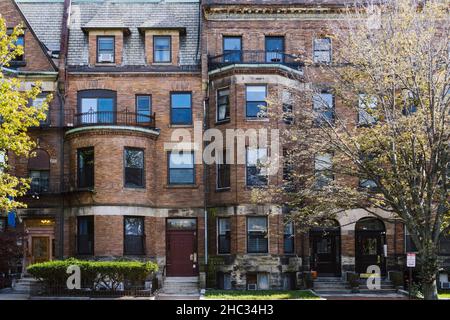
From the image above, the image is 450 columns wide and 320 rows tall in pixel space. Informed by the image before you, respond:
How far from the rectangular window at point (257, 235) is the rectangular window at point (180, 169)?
3.96m

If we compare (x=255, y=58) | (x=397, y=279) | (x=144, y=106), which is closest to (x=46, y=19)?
(x=144, y=106)

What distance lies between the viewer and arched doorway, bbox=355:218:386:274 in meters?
32.6

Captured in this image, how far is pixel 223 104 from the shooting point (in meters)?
32.4

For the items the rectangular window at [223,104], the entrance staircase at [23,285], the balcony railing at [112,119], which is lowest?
the entrance staircase at [23,285]

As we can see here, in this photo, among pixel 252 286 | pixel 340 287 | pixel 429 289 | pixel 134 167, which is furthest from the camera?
pixel 134 167

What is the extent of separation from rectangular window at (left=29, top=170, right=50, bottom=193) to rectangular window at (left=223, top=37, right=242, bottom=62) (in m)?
11.3

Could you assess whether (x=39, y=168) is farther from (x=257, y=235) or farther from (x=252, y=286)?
(x=252, y=286)

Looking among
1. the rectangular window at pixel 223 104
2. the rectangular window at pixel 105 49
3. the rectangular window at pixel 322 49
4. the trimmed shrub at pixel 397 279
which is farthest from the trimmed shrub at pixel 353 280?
the rectangular window at pixel 105 49

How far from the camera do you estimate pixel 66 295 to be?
25.8 meters

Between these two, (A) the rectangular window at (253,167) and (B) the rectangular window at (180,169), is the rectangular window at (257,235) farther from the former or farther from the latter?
(B) the rectangular window at (180,169)

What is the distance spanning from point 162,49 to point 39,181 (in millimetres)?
9620

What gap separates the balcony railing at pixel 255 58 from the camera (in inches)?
1291
